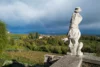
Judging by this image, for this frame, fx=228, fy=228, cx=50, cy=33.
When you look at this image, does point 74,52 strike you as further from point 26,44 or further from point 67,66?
point 26,44

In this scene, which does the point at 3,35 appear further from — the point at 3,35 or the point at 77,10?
the point at 77,10

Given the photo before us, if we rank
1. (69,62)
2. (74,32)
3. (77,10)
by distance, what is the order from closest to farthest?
(69,62) → (74,32) → (77,10)

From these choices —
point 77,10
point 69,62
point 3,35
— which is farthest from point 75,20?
point 3,35

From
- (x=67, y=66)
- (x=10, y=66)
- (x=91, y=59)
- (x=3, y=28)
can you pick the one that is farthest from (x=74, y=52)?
(x=3, y=28)

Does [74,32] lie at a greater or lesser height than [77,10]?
lesser

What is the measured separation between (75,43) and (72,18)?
1273mm

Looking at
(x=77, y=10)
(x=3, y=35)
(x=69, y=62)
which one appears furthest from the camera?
(x=3, y=35)

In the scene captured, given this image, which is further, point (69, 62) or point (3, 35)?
point (3, 35)

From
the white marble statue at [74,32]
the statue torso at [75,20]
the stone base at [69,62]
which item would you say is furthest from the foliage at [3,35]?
the stone base at [69,62]

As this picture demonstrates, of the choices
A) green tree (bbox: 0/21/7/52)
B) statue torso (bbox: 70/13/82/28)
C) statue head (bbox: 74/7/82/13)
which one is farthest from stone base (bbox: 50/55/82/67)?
green tree (bbox: 0/21/7/52)

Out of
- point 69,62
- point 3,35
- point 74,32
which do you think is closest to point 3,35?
point 3,35

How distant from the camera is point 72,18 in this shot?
1152cm

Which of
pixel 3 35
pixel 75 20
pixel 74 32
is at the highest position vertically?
pixel 75 20

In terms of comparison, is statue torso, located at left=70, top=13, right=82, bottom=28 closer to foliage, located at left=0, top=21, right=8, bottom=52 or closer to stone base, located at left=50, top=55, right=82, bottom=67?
stone base, located at left=50, top=55, right=82, bottom=67
